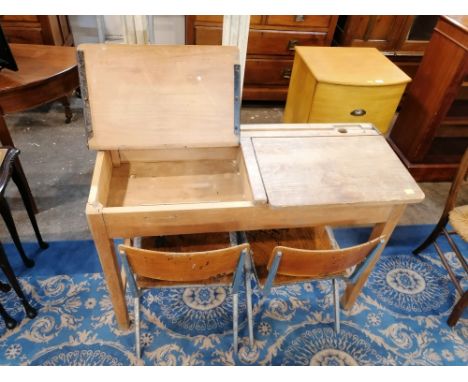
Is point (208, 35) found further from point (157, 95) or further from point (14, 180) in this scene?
point (14, 180)

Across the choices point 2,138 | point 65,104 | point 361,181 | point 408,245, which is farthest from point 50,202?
point 408,245

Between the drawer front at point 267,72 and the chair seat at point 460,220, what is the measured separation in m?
1.71

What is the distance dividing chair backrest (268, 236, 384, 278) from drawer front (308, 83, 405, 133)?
0.95 m

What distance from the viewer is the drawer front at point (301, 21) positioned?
8.75 ft

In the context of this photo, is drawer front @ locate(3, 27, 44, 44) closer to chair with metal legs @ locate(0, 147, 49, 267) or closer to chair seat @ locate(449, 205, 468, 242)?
chair with metal legs @ locate(0, 147, 49, 267)

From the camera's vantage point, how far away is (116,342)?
1.62 metres

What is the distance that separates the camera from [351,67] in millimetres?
2027

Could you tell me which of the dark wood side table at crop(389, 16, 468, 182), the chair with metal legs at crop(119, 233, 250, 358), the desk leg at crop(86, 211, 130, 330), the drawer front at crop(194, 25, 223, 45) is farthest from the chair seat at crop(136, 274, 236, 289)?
the drawer front at crop(194, 25, 223, 45)

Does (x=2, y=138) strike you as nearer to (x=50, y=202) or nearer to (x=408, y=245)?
(x=50, y=202)

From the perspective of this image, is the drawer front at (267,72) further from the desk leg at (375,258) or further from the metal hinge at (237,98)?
the desk leg at (375,258)

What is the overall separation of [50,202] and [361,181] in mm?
1823

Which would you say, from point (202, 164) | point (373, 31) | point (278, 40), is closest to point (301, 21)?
point (278, 40)

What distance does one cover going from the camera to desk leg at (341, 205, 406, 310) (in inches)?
53.5

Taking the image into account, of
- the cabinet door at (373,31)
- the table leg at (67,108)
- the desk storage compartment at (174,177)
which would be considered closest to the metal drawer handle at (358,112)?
the desk storage compartment at (174,177)
